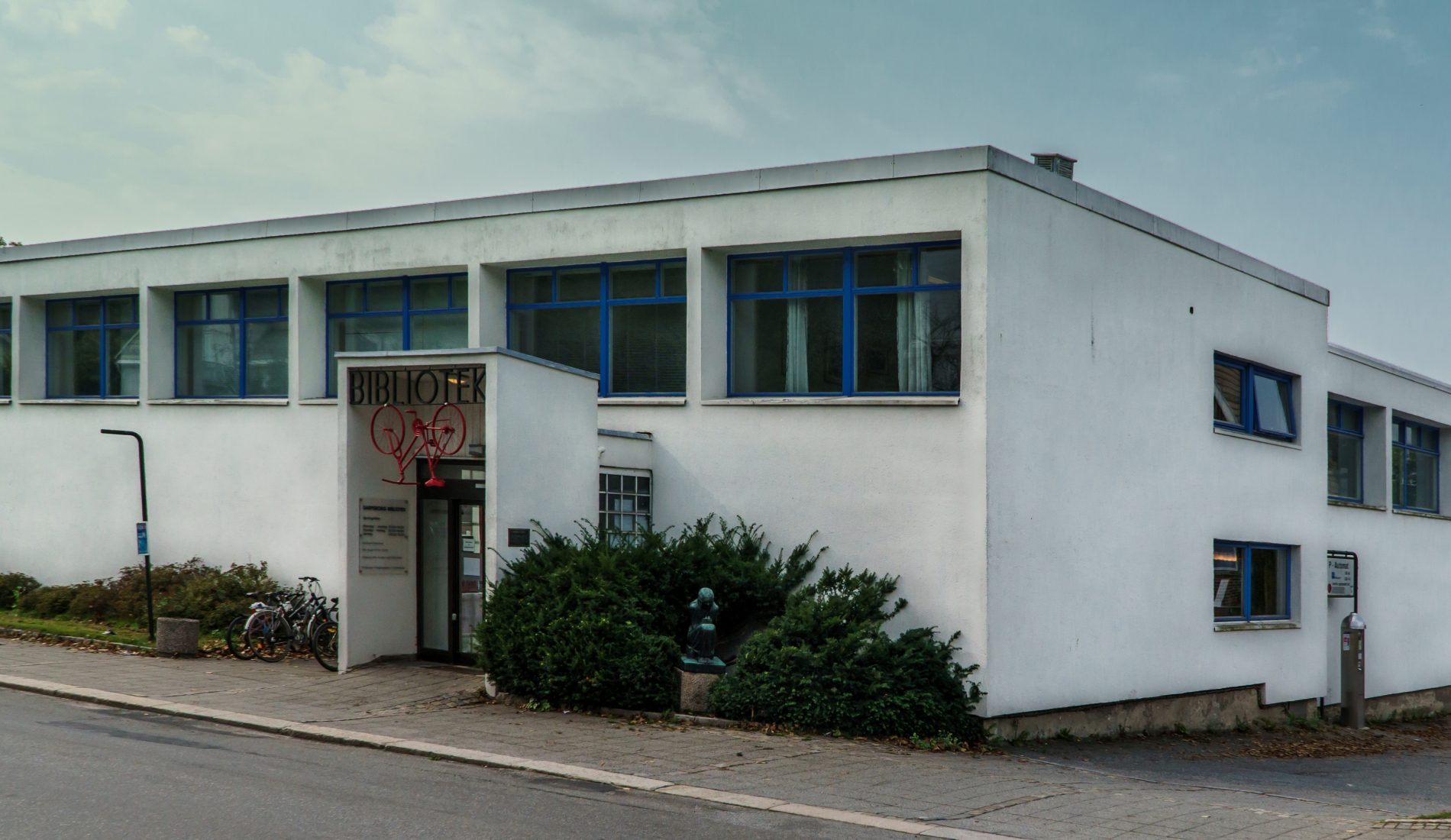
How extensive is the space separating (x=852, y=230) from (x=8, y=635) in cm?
1339

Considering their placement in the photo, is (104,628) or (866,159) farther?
(104,628)

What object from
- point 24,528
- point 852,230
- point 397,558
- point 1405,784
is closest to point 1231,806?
point 1405,784

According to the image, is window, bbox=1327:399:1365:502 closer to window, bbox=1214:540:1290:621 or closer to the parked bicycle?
window, bbox=1214:540:1290:621

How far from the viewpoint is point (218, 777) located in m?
10.6

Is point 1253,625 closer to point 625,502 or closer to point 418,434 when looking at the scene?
point 625,502

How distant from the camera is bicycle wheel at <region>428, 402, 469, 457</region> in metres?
18.1

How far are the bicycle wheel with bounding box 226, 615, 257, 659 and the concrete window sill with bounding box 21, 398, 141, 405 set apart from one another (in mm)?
5875

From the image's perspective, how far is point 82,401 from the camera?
23.6m

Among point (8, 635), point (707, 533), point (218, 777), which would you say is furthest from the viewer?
point (8, 635)

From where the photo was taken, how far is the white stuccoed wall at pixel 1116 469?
16344 millimetres

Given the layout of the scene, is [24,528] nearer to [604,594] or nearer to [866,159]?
[604,594]

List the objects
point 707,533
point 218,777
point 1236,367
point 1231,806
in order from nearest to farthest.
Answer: point 218,777
point 1231,806
point 707,533
point 1236,367

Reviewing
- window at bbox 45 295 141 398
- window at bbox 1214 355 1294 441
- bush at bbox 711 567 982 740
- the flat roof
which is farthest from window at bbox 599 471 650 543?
window at bbox 45 295 141 398

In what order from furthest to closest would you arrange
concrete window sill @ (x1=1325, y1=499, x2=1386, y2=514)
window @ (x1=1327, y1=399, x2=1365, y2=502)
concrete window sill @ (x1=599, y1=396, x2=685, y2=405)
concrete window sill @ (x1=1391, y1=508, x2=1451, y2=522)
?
concrete window sill @ (x1=1391, y1=508, x2=1451, y2=522), window @ (x1=1327, y1=399, x2=1365, y2=502), concrete window sill @ (x1=1325, y1=499, x2=1386, y2=514), concrete window sill @ (x1=599, y1=396, x2=685, y2=405)
